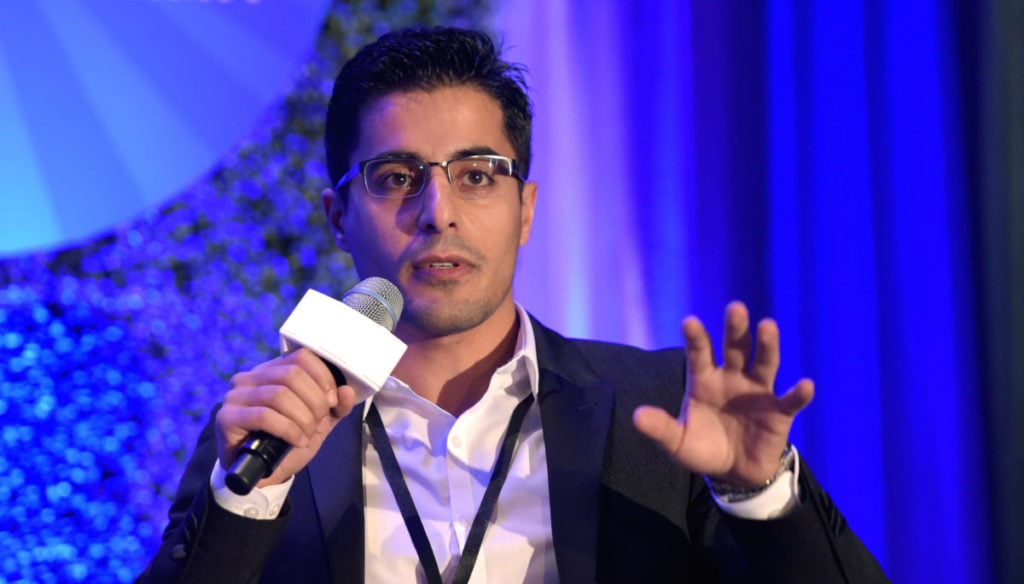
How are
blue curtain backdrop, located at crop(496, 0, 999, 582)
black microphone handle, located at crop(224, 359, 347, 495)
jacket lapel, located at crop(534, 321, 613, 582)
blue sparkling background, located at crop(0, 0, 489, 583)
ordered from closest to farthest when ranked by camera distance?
black microphone handle, located at crop(224, 359, 347, 495) → jacket lapel, located at crop(534, 321, 613, 582) → blue curtain backdrop, located at crop(496, 0, 999, 582) → blue sparkling background, located at crop(0, 0, 489, 583)

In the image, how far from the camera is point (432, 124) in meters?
1.92

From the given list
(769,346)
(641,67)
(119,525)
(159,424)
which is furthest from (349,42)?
(769,346)

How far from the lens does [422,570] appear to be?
1731 mm

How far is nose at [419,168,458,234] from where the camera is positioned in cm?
179

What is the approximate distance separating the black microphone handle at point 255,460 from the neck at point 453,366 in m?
0.76

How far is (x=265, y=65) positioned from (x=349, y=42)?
0.93 ft

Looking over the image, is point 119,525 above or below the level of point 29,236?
below

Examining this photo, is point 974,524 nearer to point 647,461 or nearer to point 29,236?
point 647,461

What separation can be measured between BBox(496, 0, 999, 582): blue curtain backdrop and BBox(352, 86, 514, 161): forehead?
27.2 inches

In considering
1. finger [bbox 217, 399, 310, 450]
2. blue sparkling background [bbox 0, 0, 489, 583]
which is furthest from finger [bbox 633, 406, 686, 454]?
blue sparkling background [bbox 0, 0, 489, 583]

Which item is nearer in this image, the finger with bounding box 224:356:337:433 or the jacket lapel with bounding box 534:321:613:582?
the finger with bounding box 224:356:337:433

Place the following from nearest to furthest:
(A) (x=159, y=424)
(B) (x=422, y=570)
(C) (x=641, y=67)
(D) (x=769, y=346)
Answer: (D) (x=769, y=346), (B) (x=422, y=570), (C) (x=641, y=67), (A) (x=159, y=424)

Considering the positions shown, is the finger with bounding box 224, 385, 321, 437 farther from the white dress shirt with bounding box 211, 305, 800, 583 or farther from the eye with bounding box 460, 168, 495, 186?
the eye with bounding box 460, 168, 495, 186

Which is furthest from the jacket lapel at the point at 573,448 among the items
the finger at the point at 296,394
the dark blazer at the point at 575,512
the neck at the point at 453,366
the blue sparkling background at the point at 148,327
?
the blue sparkling background at the point at 148,327
